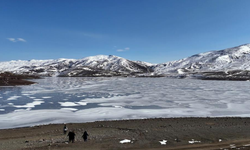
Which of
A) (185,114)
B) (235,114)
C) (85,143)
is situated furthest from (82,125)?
(235,114)

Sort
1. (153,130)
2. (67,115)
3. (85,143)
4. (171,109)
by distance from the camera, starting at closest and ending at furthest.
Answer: (85,143) < (153,130) < (67,115) < (171,109)

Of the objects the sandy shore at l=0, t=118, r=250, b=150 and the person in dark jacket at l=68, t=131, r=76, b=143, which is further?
the person in dark jacket at l=68, t=131, r=76, b=143

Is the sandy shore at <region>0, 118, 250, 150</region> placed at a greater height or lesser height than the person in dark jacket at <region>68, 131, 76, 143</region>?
lesser

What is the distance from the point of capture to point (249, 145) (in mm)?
13016

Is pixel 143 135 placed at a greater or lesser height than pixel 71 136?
lesser

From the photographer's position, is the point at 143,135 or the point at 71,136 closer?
the point at 71,136

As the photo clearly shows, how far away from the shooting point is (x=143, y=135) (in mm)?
16047

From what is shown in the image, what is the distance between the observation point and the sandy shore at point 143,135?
43.5 feet

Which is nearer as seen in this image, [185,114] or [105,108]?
[185,114]

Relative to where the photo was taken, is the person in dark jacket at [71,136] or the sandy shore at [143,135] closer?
the sandy shore at [143,135]

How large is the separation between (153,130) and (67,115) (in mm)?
11517

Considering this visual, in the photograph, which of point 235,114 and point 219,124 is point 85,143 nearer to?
point 219,124

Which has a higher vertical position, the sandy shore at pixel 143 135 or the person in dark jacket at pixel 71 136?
the person in dark jacket at pixel 71 136

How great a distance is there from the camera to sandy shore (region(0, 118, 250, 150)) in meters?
13.3
